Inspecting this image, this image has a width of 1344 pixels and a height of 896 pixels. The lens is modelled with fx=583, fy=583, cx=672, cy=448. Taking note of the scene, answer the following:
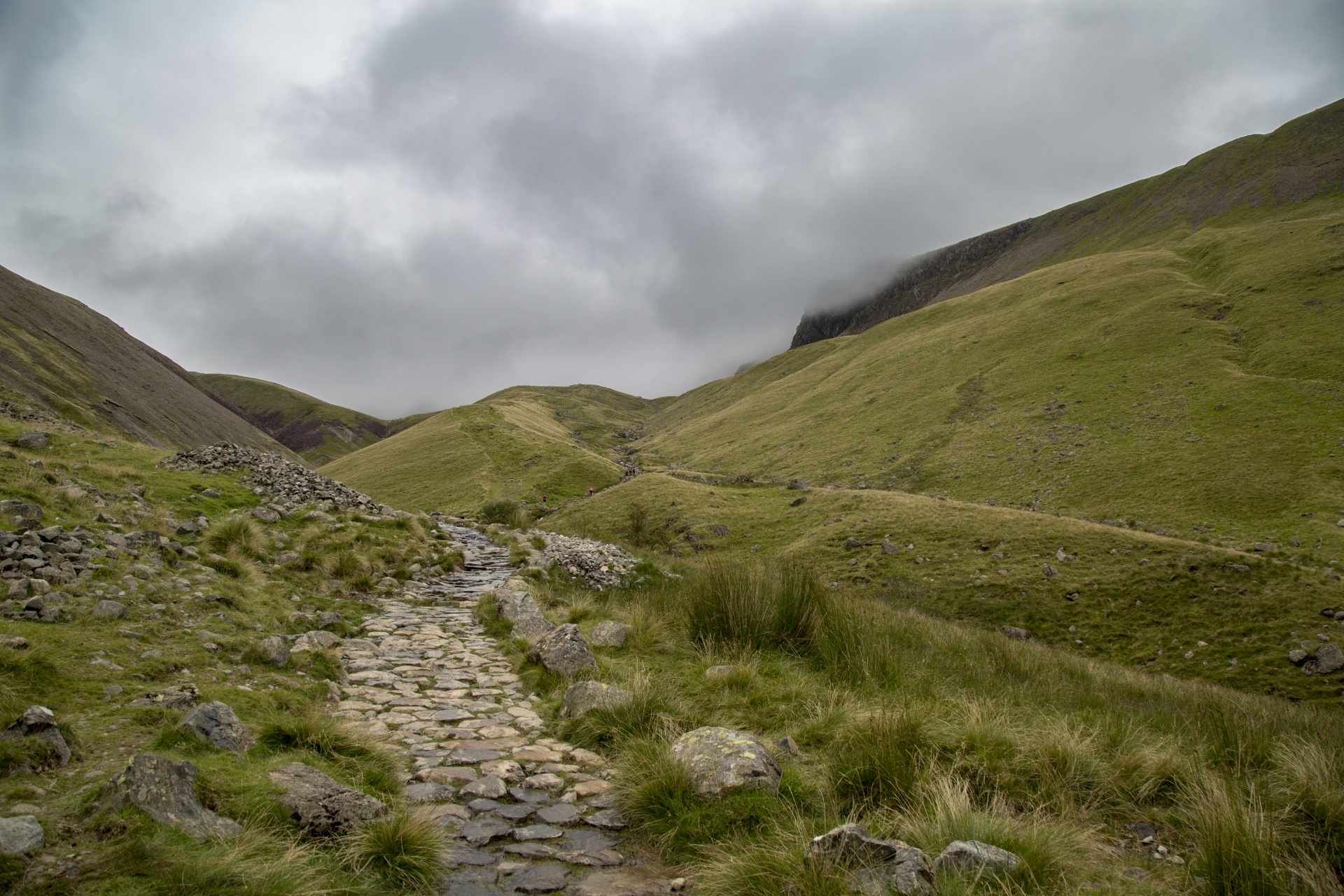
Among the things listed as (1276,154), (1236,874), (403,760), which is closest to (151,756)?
(403,760)

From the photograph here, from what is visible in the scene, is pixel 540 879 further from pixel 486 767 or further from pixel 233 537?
pixel 233 537

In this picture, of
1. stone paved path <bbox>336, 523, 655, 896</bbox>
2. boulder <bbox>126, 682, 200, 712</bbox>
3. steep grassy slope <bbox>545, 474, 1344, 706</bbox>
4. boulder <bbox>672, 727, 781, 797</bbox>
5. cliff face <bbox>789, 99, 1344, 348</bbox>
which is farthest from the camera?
cliff face <bbox>789, 99, 1344, 348</bbox>

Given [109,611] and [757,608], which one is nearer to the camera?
[109,611]

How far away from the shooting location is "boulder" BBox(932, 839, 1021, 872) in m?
3.66

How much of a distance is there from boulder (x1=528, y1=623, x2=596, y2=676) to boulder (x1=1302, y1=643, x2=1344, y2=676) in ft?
61.2

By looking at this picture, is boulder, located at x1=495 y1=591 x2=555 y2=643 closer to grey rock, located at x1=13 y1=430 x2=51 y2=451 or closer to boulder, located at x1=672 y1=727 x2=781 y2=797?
boulder, located at x1=672 y1=727 x2=781 y2=797

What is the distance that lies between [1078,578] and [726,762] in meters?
20.6

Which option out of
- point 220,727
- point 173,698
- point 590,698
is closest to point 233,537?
point 173,698

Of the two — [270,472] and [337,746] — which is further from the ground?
[270,472]

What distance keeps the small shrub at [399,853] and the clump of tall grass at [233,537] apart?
917cm

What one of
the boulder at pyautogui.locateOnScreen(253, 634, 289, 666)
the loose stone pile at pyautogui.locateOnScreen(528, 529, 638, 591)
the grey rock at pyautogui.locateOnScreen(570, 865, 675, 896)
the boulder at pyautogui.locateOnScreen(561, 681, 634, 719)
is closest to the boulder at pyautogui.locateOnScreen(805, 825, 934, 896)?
the grey rock at pyautogui.locateOnScreen(570, 865, 675, 896)

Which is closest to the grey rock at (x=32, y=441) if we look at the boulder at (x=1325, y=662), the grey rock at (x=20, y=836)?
the grey rock at (x=20, y=836)

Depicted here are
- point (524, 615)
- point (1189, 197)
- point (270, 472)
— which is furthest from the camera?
point (1189, 197)

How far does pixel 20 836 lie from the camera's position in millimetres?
3057
